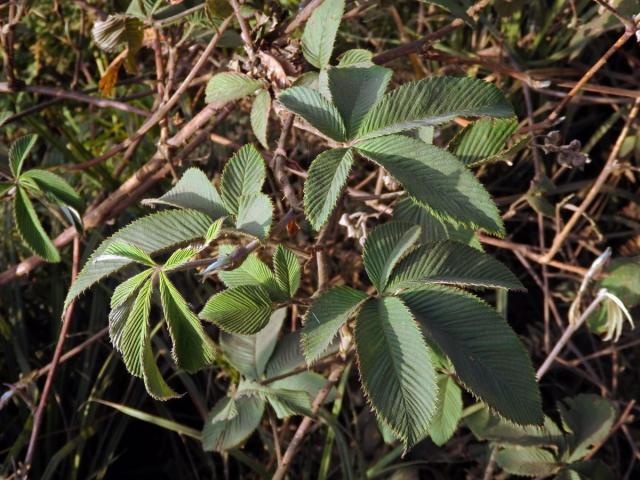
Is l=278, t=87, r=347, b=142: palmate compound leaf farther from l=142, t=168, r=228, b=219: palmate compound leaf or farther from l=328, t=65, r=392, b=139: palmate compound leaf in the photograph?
l=142, t=168, r=228, b=219: palmate compound leaf

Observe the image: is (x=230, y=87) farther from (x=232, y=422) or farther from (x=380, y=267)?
(x=232, y=422)

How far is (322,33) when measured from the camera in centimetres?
92

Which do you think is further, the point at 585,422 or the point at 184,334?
the point at 585,422

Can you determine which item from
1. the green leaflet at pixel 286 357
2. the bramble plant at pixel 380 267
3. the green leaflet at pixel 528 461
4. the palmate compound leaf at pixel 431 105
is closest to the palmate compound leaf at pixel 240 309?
the bramble plant at pixel 380 267

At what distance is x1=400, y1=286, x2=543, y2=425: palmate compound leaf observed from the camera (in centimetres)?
71

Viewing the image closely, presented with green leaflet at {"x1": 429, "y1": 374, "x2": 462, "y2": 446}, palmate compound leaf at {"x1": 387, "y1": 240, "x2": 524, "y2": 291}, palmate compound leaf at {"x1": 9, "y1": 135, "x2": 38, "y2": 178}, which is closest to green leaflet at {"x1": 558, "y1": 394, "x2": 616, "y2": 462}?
green leaflet at {"x1": 429, "y1": 374, "x2": 462, "y2": 446}

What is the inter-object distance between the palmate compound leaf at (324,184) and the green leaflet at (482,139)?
6.8 inches

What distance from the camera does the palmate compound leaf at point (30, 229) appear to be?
3.39 ft

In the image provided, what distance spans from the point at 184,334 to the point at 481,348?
30 cm

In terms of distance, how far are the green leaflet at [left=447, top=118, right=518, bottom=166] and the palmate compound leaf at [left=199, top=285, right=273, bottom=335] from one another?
0.93 feet

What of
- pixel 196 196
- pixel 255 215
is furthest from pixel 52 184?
pixel 255 215

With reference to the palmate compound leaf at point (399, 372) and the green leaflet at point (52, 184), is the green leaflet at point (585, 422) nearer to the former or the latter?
the palmate compound leaf at point (399, 372)

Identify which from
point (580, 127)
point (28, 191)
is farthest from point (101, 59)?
point (580, 127)

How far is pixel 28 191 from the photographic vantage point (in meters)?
1.06
